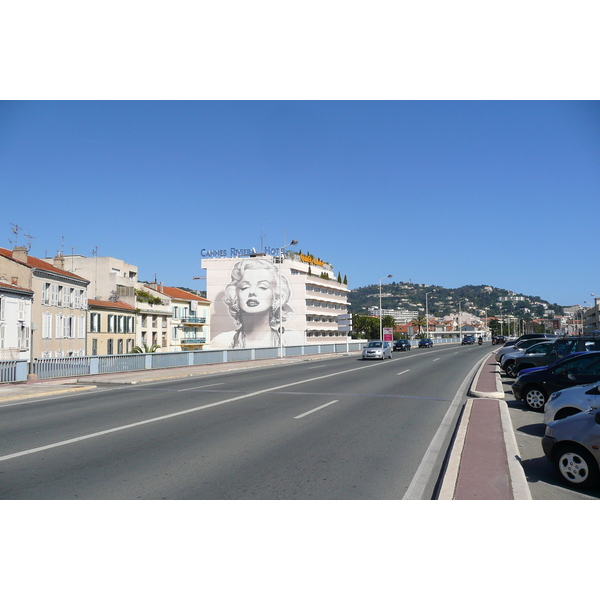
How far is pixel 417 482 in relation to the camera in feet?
22.5

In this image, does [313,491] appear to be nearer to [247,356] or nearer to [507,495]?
[507,495]

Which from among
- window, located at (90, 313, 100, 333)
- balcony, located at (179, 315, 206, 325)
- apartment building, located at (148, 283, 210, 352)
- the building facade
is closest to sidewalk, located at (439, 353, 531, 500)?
window, located at (90, 313, 100, 333)

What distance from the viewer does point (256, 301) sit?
289 ft

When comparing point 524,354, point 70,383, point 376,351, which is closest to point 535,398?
point 524,354

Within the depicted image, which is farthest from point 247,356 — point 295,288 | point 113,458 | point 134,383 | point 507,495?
point 295,288

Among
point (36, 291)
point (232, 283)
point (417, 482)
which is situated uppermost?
point (232, 283)

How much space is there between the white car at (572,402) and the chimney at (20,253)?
4366cm

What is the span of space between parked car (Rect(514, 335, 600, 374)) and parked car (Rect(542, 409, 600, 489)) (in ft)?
38.0

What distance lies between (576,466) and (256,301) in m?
82.2

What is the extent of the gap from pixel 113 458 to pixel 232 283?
81847 mm

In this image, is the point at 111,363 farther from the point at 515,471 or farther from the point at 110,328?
the point at 110,328

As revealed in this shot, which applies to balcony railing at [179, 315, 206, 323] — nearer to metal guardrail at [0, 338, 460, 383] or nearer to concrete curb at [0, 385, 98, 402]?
metal guardrail at [0, 338, 460, 383]

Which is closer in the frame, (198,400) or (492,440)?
(492,440)

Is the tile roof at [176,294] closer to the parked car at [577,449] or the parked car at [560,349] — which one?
the parked car at [560,349]
